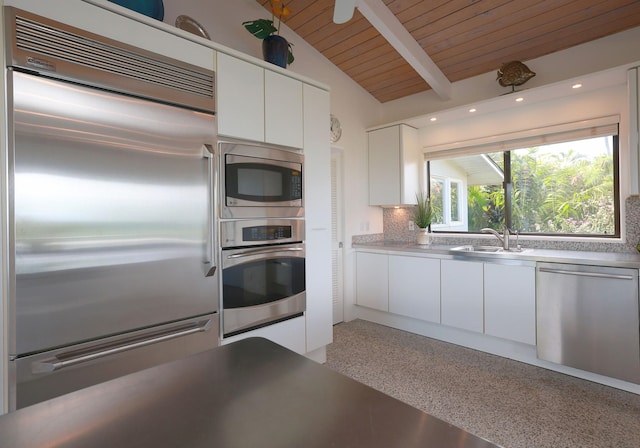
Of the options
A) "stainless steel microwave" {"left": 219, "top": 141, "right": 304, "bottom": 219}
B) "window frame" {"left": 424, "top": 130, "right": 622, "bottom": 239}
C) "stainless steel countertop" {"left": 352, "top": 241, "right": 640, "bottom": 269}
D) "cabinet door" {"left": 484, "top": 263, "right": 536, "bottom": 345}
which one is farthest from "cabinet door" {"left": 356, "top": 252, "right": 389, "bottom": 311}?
"stainless steel microwave" {"left": 219, "top": 141, "right": 304, "bottom": 219}

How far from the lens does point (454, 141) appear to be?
3977mm

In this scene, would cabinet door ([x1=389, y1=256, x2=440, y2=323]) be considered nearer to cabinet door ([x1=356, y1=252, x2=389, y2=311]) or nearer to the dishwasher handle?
cabinet door ([x1=356, y1=252, x2=389, y2=311])

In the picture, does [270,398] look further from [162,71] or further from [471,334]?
[471,334]

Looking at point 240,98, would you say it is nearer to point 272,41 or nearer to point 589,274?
point 272,41

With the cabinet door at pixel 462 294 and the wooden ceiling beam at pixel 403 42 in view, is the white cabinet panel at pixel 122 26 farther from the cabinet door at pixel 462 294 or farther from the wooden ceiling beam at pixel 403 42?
the cabinet door at pixel 462 294

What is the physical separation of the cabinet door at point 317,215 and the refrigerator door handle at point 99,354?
99 cm

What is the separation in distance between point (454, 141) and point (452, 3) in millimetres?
1513

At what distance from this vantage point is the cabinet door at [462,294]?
3.14 meters

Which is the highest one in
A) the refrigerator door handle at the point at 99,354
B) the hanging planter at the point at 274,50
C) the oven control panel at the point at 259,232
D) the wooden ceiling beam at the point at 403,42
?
the wooden ceiling beam at the point at 403,42

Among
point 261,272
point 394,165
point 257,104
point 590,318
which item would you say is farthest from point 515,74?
point 261,272

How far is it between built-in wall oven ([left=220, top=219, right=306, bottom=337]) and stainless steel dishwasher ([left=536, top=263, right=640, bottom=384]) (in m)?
2.03

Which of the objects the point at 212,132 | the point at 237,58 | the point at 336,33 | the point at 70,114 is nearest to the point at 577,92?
the point at 336,33

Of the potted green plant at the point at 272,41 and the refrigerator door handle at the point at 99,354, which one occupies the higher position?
the potted green plant at the point at 272,41

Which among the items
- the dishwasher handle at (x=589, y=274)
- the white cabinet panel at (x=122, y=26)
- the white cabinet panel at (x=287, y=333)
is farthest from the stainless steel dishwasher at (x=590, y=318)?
the white cabinet panel at (x=122, y=26)
